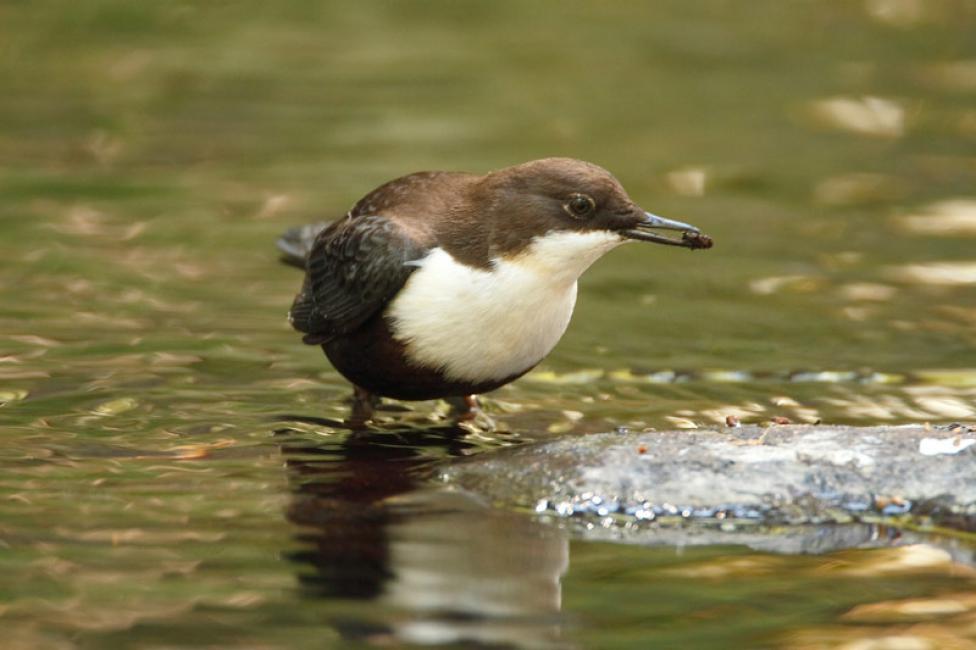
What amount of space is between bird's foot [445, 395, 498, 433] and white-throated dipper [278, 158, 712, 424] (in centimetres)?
30

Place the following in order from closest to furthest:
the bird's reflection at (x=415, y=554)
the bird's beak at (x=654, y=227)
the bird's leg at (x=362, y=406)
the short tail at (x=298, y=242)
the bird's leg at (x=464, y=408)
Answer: the bird's reflection at (x=415, y=554), the bird's beak at (x=654, y=227), the bird's leg at (x=362, y=406), the bird's leg at (x=464, y=408), the short tail at (x=298, y=242)

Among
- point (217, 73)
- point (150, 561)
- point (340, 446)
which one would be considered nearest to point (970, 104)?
point (217, 73)

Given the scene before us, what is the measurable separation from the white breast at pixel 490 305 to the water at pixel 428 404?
35cm

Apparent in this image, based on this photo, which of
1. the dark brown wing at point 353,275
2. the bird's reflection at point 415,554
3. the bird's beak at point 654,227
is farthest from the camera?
the dark brown wing at point 353,275

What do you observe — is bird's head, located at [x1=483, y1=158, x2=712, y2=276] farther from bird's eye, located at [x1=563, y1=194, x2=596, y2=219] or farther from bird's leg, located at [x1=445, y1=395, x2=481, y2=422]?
bird's leg, located at [x1=445, y1=395, x2=481, y2=422]

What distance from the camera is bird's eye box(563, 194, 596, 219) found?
5102 mm

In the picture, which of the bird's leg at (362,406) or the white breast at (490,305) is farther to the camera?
the bird's leg at (362,406)

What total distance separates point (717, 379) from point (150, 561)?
2673 mm

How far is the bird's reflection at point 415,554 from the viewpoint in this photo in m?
3.79

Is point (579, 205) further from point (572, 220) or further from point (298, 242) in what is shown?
point (298, 242)

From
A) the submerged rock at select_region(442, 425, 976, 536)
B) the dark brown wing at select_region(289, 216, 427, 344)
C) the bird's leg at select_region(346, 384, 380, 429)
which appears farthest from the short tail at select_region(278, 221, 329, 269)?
the submerged rock at select_region(442, 425, 976, 536)

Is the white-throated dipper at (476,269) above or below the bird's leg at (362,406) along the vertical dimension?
above

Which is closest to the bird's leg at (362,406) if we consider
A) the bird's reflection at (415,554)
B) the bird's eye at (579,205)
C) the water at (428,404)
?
the water at (428,404)

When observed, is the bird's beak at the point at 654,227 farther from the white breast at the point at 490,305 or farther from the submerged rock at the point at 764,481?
the submerged rock at the point at 764,481
